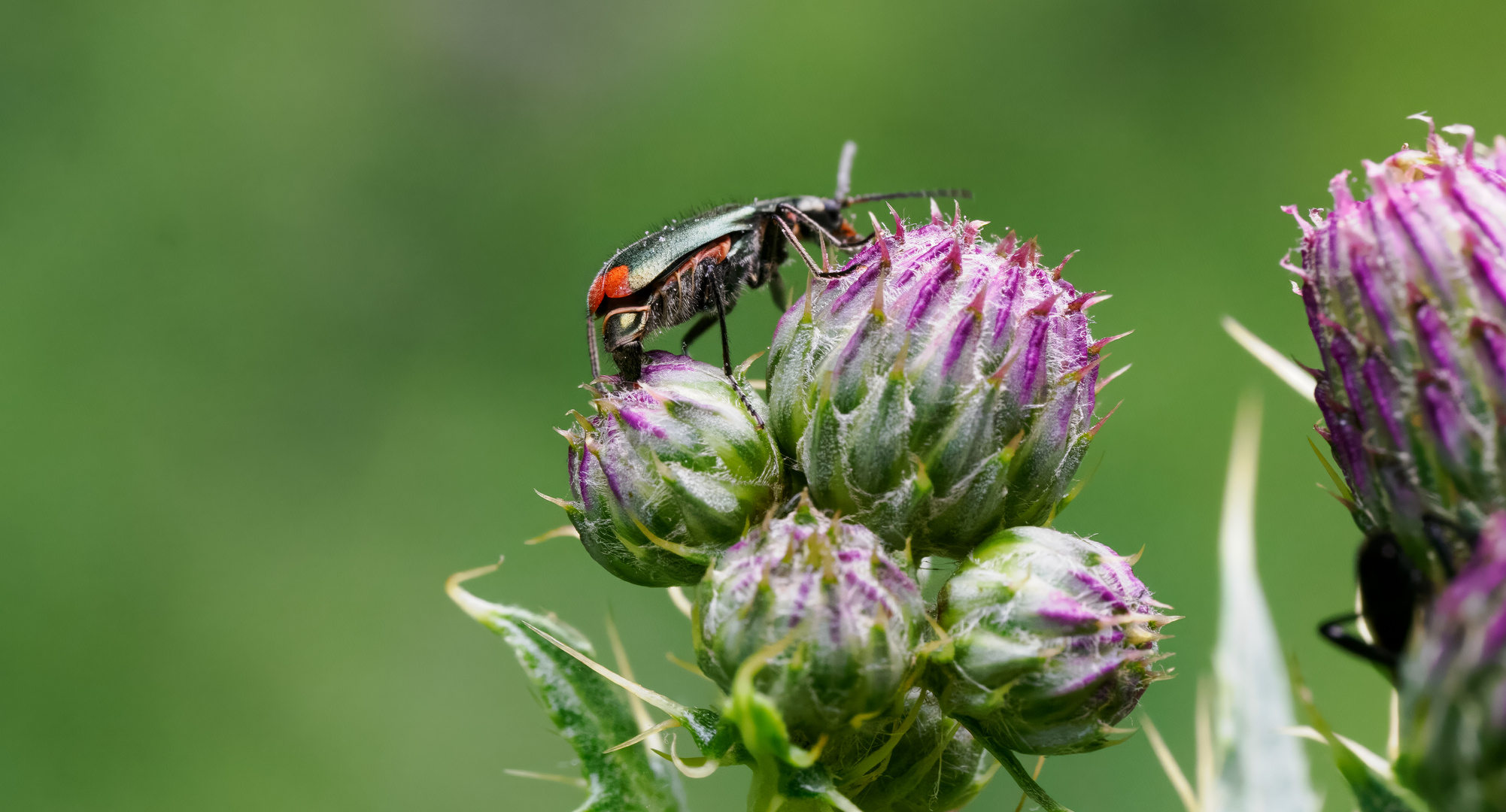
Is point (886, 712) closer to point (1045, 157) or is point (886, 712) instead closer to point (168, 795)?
point (168, 795)

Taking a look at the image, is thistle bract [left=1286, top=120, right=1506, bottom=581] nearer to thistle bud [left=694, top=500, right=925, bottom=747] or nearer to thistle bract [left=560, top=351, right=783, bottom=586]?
thistle bud [left=694, top=500, right=925, bottom=747]

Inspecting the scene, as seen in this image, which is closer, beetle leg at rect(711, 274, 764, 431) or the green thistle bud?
the green thistle bud

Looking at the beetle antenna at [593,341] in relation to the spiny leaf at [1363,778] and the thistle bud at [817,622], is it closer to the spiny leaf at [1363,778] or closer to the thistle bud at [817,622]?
the thistle bud at [817,622]

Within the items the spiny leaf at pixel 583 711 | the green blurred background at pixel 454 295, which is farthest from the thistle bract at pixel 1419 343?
the green blurred background at pixel 454 295

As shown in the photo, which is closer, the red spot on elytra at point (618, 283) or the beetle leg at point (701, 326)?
the red spot on elytra at point (618, 283)

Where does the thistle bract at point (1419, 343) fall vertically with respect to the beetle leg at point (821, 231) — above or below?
below

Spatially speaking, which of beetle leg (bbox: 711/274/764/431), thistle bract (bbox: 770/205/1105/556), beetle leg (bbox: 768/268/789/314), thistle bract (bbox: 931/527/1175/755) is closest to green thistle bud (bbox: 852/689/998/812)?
thistle bract (bbox: 931/527/1175/755)
